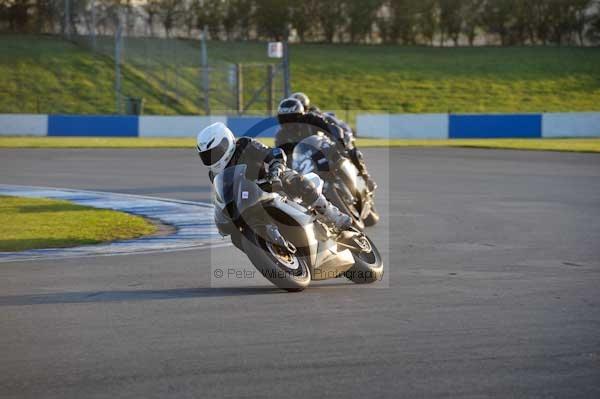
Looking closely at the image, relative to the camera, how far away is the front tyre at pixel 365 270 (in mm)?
9102

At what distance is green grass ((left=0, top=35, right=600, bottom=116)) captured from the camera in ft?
138

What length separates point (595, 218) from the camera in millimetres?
14164

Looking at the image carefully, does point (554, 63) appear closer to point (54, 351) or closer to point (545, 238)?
point (545, 238)

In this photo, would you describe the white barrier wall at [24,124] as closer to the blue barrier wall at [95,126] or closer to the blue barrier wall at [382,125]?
the blue barrier wall at [382,125]

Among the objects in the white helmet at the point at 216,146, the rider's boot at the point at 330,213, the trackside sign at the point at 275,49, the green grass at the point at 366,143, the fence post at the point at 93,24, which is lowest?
the green grass at the point at 366,143

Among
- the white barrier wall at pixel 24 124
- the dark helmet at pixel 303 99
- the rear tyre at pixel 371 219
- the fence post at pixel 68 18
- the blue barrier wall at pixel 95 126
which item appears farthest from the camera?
the fence post at pixel 68 18

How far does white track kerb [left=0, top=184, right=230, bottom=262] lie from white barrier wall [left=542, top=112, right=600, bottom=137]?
22849 millimetres

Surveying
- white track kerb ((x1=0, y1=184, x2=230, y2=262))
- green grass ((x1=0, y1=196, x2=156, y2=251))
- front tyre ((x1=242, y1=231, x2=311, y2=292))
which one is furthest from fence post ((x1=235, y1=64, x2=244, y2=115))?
front tyre ((x1=242, y1=231, x2=311, y2=292))

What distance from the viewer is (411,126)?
37.5m

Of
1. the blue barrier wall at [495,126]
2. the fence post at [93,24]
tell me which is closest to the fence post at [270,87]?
the blue barrier wall at [495,126]

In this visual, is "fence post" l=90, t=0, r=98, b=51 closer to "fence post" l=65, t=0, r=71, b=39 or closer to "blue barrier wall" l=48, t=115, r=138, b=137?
"fence post" l=65, t=0, r=71, b=39

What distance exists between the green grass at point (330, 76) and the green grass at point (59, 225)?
2553 cm

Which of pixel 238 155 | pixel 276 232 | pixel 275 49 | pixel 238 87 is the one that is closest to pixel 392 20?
pixel 275 49

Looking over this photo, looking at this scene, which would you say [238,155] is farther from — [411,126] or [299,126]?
[411,126]
